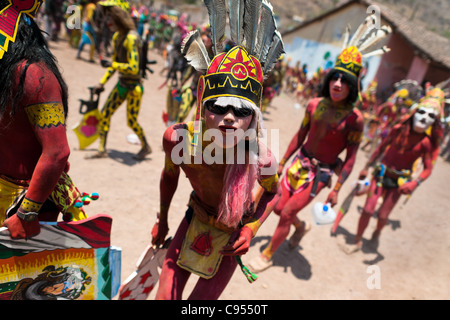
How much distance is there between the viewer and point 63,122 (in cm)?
162

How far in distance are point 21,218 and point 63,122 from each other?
1.79 ft

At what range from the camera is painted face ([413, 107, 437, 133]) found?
403cm

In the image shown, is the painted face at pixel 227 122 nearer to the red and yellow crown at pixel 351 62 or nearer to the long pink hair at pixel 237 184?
the long pink hair at pixel 237 184

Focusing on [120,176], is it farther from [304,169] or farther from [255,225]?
[255,225]

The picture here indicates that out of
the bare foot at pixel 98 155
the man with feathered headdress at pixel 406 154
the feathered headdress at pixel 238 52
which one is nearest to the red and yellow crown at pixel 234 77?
the feathered headdress at pixel 238 52

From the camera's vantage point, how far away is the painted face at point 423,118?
403cm

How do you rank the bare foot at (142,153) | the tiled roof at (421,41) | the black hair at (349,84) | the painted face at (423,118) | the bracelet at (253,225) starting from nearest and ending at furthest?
1. the bracelet at (253,225)
2. the black hair at (349,84)
3. the painted face at (423,118)
4. the bare foot at (142,153)
5. the tiled roof at (421,41)

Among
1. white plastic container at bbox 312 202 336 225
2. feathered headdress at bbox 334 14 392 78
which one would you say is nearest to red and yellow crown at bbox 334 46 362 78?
feathered headdress at bbox 334 14 392 78

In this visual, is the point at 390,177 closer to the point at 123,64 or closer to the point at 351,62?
the point at 351,62

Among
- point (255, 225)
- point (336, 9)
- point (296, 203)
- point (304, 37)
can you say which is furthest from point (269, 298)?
point (304, 37)

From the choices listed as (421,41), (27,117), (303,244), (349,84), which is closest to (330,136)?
(349,84)

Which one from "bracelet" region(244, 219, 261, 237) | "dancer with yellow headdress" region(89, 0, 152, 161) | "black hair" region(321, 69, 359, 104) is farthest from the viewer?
"dancer with yellow headdress" region(89, 0, 152, 161)

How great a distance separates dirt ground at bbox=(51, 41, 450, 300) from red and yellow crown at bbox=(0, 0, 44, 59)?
7.24 feet

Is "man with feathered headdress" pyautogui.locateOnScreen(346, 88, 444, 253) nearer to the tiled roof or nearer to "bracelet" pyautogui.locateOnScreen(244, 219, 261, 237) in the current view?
"bracelet" pyautogui.locateOnScreen(244, 219, 261, 237)
